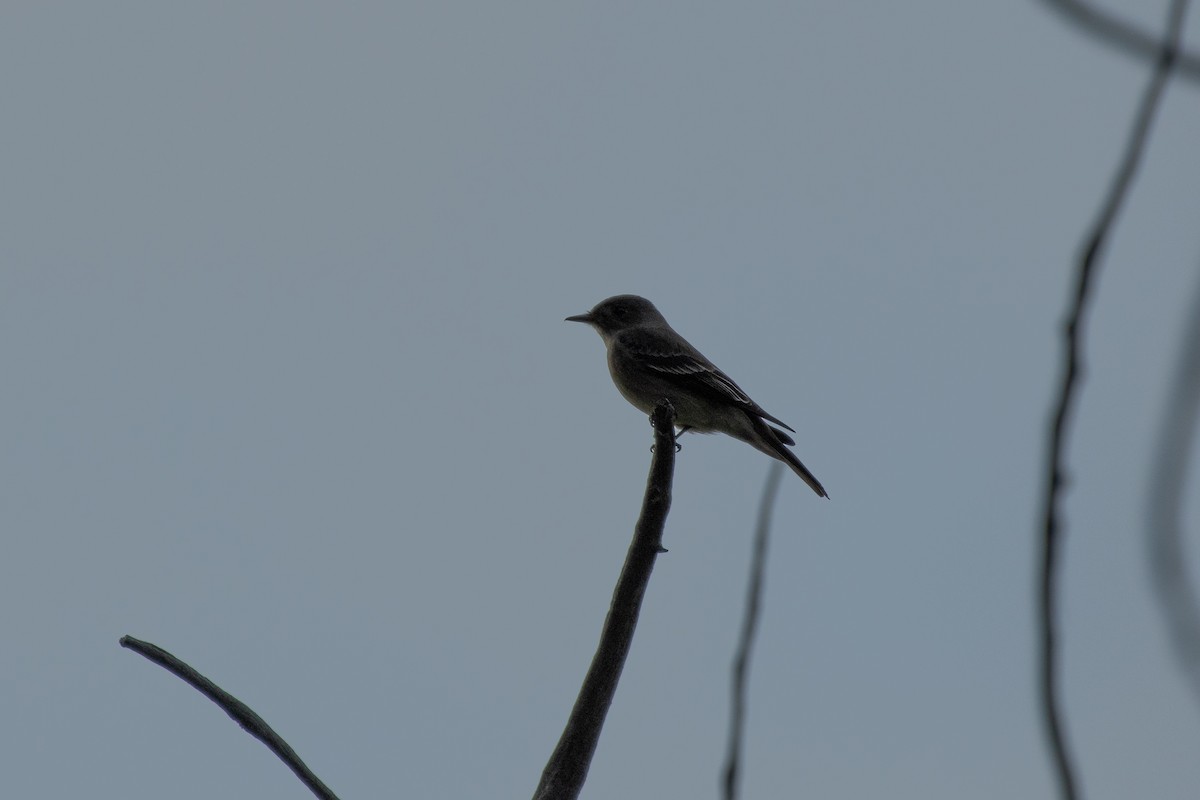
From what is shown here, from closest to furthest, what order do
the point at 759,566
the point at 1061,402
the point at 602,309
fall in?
the point at 1061,402, the point at 759,566, the point at 602,309

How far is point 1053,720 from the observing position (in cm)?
177

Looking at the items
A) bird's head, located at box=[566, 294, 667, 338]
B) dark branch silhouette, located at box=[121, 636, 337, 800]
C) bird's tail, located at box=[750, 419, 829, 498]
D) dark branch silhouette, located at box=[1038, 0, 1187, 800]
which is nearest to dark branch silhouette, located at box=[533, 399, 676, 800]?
dark branch silhouette, located at box=[121, 636, 337, 800]

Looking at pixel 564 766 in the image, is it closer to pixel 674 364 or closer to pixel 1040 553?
pixel 1040 553

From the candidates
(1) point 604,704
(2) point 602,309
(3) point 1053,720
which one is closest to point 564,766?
(1) point 604,704

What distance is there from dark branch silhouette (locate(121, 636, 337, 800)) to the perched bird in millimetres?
7790

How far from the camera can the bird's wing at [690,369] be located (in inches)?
455

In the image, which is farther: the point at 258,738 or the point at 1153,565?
the point at 258,738

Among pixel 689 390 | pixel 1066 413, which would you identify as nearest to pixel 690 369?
pixel 689 390

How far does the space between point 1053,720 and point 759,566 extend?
118 centimetres

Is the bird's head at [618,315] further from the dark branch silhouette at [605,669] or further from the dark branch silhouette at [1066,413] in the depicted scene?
the dark branch silhouette at [1066,413]

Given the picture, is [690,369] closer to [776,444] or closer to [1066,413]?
[776,444]

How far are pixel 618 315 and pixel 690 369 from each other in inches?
85.7

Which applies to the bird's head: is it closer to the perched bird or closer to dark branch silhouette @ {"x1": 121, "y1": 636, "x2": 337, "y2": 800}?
the perched bird

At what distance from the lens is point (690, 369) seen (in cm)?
1185
